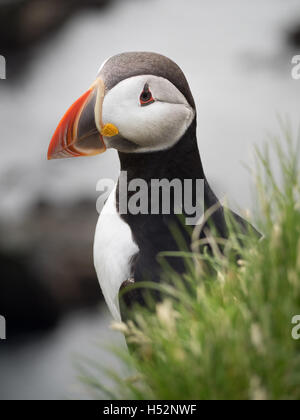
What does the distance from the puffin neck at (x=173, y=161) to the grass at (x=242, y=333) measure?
802mm

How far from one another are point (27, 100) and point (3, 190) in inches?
74.5

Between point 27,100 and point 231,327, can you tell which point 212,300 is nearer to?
point 231,327

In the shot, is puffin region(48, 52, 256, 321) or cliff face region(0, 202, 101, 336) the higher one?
cliff face region(0, 202, 101, 336)

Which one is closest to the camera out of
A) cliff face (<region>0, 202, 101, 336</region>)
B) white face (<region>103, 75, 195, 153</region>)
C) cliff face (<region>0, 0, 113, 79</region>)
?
white face (<region>103, 75, 195, 153</region>)

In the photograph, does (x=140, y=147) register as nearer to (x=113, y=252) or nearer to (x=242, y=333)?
(x=113, y=252)

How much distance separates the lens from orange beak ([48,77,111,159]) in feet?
7.94

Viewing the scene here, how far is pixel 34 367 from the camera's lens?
7.46m

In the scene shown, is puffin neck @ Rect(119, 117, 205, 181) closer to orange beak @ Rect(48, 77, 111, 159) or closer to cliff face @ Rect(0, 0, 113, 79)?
orange beak @ Rect(48, 77, 111, 159)

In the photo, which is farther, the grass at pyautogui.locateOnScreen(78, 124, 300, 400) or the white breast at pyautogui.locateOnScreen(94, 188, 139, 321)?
the white breast at pyautogui.locateOnScreen(94, 188, 139, 321)

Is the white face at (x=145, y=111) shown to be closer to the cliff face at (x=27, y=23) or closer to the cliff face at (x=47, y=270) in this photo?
the cliff face at (x=47, y=270)

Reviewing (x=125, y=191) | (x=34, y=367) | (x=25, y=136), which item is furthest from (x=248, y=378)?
(x=25, y=136)

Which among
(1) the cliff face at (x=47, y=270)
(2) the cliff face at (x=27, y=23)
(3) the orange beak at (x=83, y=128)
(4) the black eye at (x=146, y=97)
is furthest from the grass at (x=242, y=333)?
(2) the cliff face at (x=27, y=23)

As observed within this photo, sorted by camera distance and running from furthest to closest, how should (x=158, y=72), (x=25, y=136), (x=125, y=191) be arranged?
(x=25, y=136) → (x=125, y=191) → (x=158, y=72)

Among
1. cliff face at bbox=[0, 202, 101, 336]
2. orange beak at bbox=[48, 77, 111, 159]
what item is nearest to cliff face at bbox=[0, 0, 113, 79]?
cliff face at bbox=[0, 202, 101, 336]
